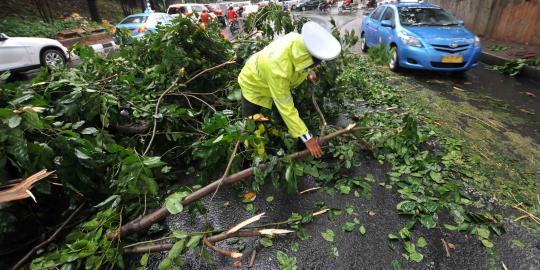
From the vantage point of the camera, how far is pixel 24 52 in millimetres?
7574

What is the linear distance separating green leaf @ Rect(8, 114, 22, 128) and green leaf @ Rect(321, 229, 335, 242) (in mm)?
2282

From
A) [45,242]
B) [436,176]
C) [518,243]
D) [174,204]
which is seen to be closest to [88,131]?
[45,242]

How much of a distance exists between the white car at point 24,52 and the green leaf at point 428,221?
8.14 metres

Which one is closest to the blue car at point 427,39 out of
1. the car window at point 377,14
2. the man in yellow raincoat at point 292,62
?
the car window at point 377,14

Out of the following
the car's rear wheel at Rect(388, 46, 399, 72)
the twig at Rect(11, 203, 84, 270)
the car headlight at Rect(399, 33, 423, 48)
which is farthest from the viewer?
the car's rear wheel at Rect(388, 46, 399, 72)

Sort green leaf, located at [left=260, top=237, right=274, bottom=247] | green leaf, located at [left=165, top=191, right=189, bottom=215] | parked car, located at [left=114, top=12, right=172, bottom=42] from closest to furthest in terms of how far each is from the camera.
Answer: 1. green leaf, located at [left=165, top=191, right=189, bottom=215]
2. green leaf, located at [left=260, top=237, right=274, bottom=247]
3. parked car, located at [left=114, top=12, right=172, bottom=42]

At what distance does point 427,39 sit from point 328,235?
5264 millimetres

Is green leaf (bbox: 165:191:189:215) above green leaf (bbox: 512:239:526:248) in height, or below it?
above

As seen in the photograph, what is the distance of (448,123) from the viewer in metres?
4.05

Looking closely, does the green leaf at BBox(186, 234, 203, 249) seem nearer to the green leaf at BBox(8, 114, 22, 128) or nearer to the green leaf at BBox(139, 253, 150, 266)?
the green leaf at BBox(139, 253, 150, 266)

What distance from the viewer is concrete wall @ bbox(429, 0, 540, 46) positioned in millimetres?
8289

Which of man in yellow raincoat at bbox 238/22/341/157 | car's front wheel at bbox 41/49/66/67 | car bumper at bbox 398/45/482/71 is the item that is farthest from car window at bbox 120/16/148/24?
man in yellow raincoat at bbox 238/22/341/157

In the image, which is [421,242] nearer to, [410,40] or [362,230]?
[362,230]

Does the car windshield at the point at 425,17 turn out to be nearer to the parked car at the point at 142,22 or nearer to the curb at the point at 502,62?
the curb at the point at 502,62
